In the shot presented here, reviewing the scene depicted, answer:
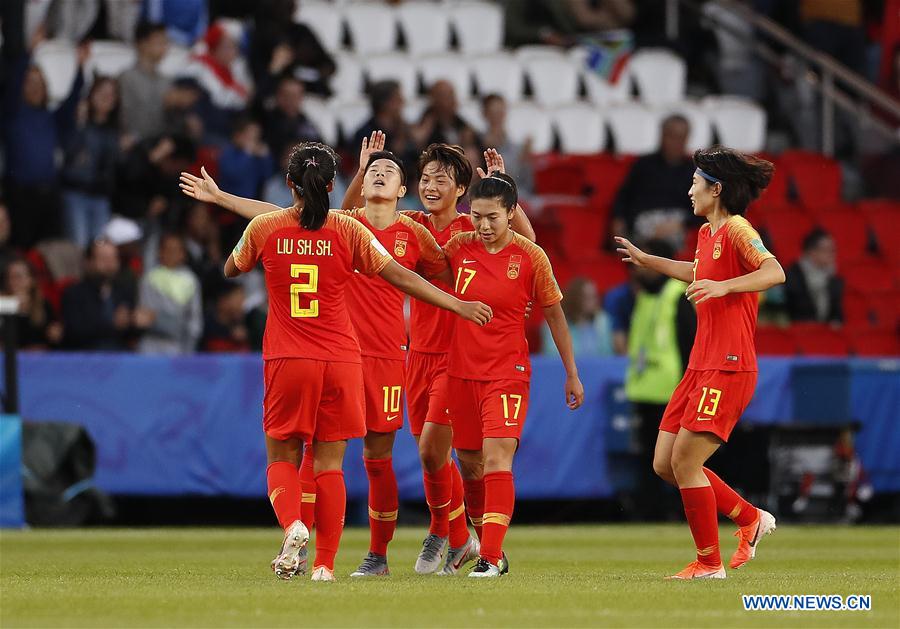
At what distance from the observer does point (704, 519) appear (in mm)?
9562

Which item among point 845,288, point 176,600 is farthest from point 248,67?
point 176,600

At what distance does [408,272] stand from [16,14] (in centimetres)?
1125

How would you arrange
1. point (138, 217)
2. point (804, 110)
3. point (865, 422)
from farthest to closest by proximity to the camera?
1. point (804, 110)
2. point (138, 217)
3. point (865, 422)

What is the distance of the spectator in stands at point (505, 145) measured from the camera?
1970 centimetres

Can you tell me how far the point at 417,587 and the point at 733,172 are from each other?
2866 millimetres

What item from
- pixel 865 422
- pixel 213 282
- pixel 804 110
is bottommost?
pixel 865 422

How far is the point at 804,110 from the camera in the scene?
23531 millimetres

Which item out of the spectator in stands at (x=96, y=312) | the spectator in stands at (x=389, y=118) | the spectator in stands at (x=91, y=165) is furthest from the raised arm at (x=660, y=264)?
the spectator in stands at (x=91, y=165)

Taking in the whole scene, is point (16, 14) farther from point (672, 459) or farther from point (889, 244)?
point (672, 459)

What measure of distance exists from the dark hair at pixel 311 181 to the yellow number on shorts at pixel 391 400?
132 cm

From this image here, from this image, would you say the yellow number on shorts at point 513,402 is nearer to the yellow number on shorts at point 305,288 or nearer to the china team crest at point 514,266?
the china team crest at point 514,266

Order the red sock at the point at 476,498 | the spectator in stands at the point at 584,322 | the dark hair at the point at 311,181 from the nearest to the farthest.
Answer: the dark hair at the point at 311,181, the red sock at the point at 476,498, the spectator in stands at the point at 584,322

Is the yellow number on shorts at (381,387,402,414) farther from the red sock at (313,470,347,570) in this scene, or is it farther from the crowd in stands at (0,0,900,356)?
the crowd in stands at (0,0,900,356)

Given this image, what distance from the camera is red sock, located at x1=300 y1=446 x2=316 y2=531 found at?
9570 mm
